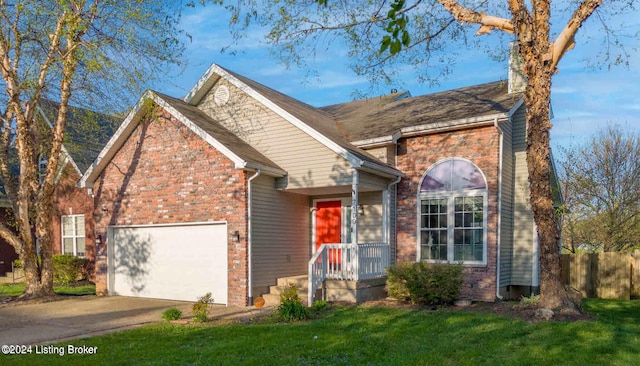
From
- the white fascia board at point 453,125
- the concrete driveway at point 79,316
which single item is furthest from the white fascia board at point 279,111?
the concrete driveway at point 79,316

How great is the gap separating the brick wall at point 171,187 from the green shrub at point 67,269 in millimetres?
3634

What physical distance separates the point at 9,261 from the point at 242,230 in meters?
13.8

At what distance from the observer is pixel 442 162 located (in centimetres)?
1214

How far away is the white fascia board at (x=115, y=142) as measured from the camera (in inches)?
509

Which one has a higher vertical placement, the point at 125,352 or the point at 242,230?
the point at 242,230

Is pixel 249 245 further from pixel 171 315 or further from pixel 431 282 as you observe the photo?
pixel 431 282

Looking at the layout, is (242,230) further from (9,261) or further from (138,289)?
(9,261)

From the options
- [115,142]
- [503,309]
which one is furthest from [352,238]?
[115,142]

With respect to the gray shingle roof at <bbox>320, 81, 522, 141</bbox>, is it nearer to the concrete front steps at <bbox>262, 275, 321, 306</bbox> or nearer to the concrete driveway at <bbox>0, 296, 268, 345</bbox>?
the concrete front steps at <bbox>262, 275, 321, 306</bbox>

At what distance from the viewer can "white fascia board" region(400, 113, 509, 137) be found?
1112 cm

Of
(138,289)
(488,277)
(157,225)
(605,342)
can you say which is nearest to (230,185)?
(157,225)

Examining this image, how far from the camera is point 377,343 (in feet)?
23.2

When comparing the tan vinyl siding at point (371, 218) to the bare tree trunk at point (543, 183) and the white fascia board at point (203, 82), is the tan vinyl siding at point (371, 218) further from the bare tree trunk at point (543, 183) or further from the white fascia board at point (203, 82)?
the white fascia board at point (203, 82)

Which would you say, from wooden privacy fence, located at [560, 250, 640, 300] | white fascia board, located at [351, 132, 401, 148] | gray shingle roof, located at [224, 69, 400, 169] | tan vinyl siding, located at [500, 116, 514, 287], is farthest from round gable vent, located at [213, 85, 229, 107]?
wooden privacy fence, located at [560, 250, 640, 300]
